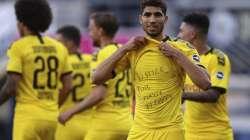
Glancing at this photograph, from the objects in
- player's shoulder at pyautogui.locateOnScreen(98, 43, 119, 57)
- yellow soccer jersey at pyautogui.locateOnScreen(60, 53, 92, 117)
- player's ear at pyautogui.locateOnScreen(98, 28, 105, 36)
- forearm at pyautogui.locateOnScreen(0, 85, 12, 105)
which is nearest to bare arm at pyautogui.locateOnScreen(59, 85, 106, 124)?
player's shoulder at pyautogui.locateOnScreen(98, 43, 119, 57)

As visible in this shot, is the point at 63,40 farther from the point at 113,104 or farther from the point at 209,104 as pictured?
the point at 209,104

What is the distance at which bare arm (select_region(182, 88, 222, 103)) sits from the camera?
10.3 meters

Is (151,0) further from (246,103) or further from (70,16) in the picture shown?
(70,16)

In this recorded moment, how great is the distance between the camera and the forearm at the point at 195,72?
356 inches

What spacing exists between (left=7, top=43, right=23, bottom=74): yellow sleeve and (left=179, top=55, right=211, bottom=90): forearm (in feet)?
7.39

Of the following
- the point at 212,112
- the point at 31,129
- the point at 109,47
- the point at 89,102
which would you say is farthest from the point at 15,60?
the point at 212,112

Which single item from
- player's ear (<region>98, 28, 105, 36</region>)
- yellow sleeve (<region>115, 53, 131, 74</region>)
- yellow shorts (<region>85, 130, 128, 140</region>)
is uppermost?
yellow sleeve (<region>115, 53, 131, 74</region>)

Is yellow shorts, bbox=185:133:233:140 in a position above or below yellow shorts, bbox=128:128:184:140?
below

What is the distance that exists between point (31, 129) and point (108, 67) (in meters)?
1.68

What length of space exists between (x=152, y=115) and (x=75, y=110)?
242 centimetres

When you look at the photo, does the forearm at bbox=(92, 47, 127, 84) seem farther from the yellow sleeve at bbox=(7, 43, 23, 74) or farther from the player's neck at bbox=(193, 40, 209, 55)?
the player's neck at bbox=(193, 40, 209, 55)

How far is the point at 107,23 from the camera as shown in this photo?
11984 mm

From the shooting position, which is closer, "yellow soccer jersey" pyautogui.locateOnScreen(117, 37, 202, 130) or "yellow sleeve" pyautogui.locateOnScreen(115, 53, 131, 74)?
"yellow soccer jersey" pyautogui.locateOnScreen(117, 37, 202, 130)

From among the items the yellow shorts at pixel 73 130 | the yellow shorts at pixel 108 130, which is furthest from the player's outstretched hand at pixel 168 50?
the yellow shorts at pixel 73 130
